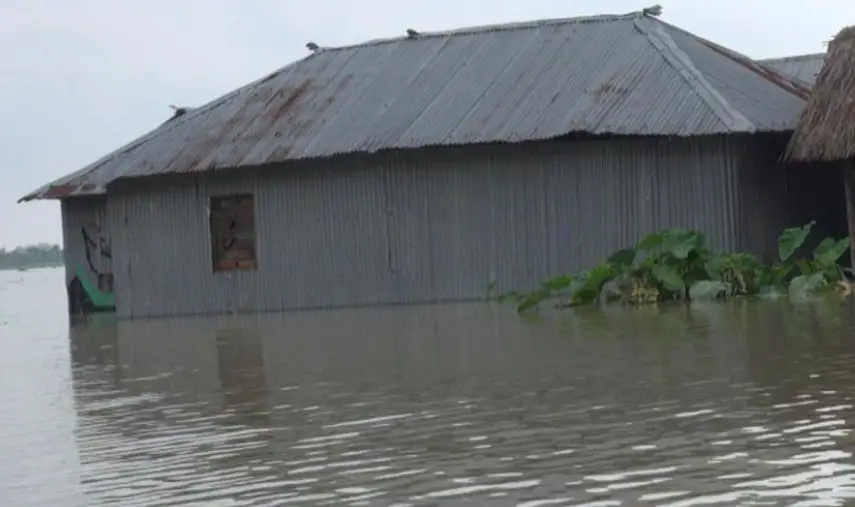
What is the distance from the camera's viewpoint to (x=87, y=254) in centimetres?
2767

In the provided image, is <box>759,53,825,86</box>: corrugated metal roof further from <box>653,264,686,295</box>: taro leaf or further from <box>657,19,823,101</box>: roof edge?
<box>653,264,686,295</box>: taro leaf

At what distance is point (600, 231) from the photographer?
21.1 meters

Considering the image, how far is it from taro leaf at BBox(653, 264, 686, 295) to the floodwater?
2.94 metres

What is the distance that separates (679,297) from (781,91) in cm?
603

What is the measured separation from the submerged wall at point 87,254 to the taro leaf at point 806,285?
43.5 feet

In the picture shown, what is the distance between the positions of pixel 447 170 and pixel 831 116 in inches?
205

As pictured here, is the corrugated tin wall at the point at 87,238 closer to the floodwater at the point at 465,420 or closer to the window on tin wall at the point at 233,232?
the window on tin wall at the point at 233,232

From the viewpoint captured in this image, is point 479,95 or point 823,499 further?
point 479,95

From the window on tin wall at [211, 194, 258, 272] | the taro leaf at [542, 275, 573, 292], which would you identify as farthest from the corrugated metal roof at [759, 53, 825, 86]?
the taro leaf at [542, 275, 573, 292]

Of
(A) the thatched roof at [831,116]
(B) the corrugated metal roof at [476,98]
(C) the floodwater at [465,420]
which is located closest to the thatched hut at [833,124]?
(A) the thatched roof at [831,116]

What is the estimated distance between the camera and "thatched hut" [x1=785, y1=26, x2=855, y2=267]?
19.2m

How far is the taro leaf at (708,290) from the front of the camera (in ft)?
57.9

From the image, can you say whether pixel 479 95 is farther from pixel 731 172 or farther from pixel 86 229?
pixel 86 229

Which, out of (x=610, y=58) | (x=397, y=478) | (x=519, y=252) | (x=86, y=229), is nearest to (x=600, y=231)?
(x=519, y=252)
